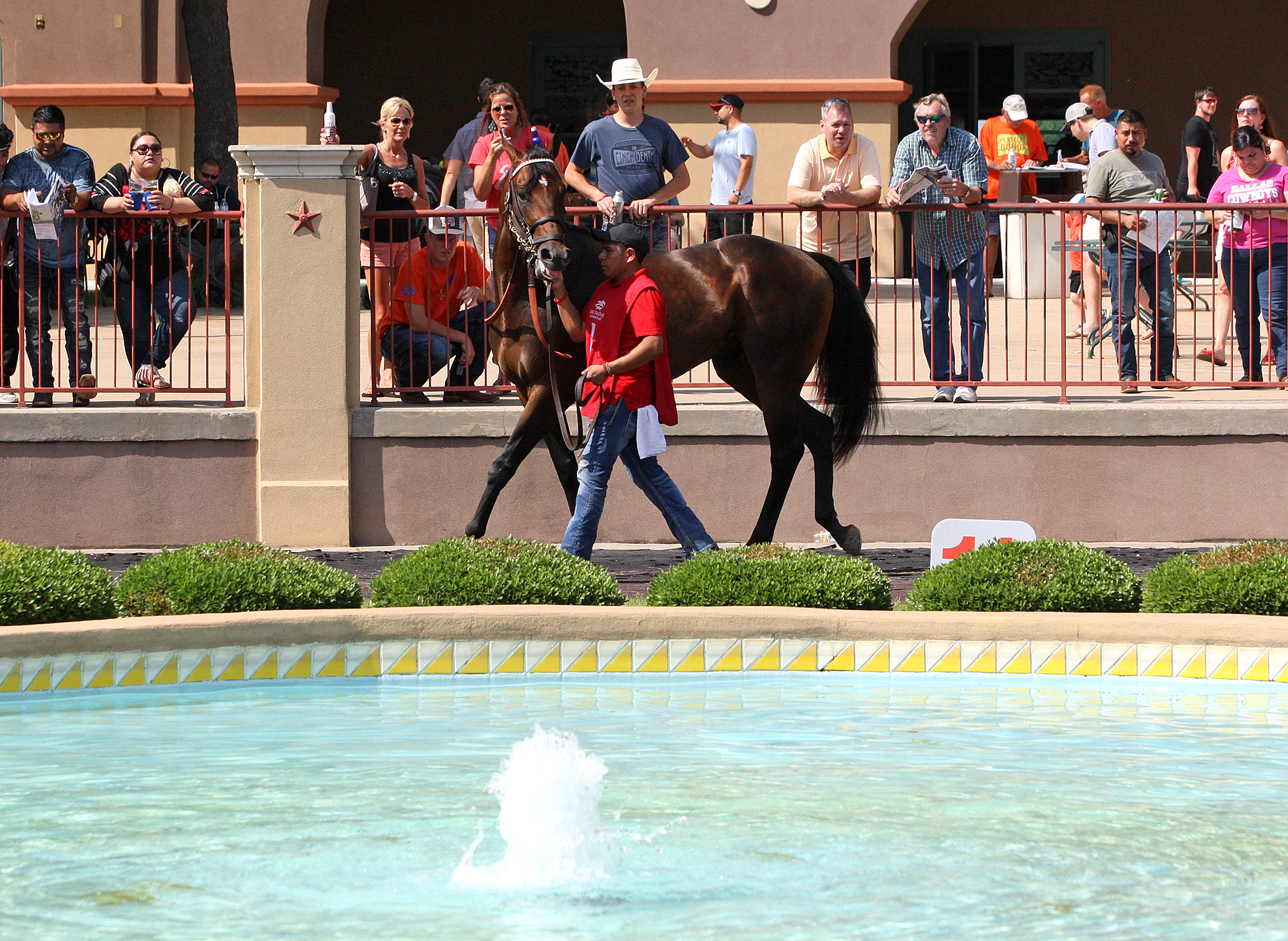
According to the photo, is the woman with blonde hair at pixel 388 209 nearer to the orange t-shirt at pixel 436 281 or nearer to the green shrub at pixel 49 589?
the orange t-shirt at pixel 436 281

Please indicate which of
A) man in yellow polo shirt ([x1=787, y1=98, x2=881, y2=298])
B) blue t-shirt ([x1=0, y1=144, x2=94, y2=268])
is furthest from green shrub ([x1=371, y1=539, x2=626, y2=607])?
blue t-shirt ([x1=0, y1=144, x2=94, y2=268])

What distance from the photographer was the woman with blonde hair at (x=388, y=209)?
11273mm

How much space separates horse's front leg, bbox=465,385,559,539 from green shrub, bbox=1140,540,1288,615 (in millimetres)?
3177

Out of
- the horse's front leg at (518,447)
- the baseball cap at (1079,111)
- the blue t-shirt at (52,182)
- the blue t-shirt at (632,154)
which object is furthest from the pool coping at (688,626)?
the baseball cap at (1079,111)

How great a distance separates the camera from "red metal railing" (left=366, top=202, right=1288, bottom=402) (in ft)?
37.1

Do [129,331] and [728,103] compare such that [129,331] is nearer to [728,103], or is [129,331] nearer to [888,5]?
[728,103]

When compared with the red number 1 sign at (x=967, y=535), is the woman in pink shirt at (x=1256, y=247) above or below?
above

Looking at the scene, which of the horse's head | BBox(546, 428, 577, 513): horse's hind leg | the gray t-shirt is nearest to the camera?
the horse's head

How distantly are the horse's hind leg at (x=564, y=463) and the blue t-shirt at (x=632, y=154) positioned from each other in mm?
2134

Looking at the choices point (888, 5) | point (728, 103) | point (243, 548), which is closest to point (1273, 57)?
point (888, 5)

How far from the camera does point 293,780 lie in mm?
6453

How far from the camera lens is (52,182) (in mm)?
11328

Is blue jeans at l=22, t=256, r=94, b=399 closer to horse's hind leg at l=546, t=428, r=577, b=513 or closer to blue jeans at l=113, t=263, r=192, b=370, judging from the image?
blue jeans at l=113, t=263, r=192, b=370

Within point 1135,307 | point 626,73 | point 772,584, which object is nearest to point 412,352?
point 626,73
